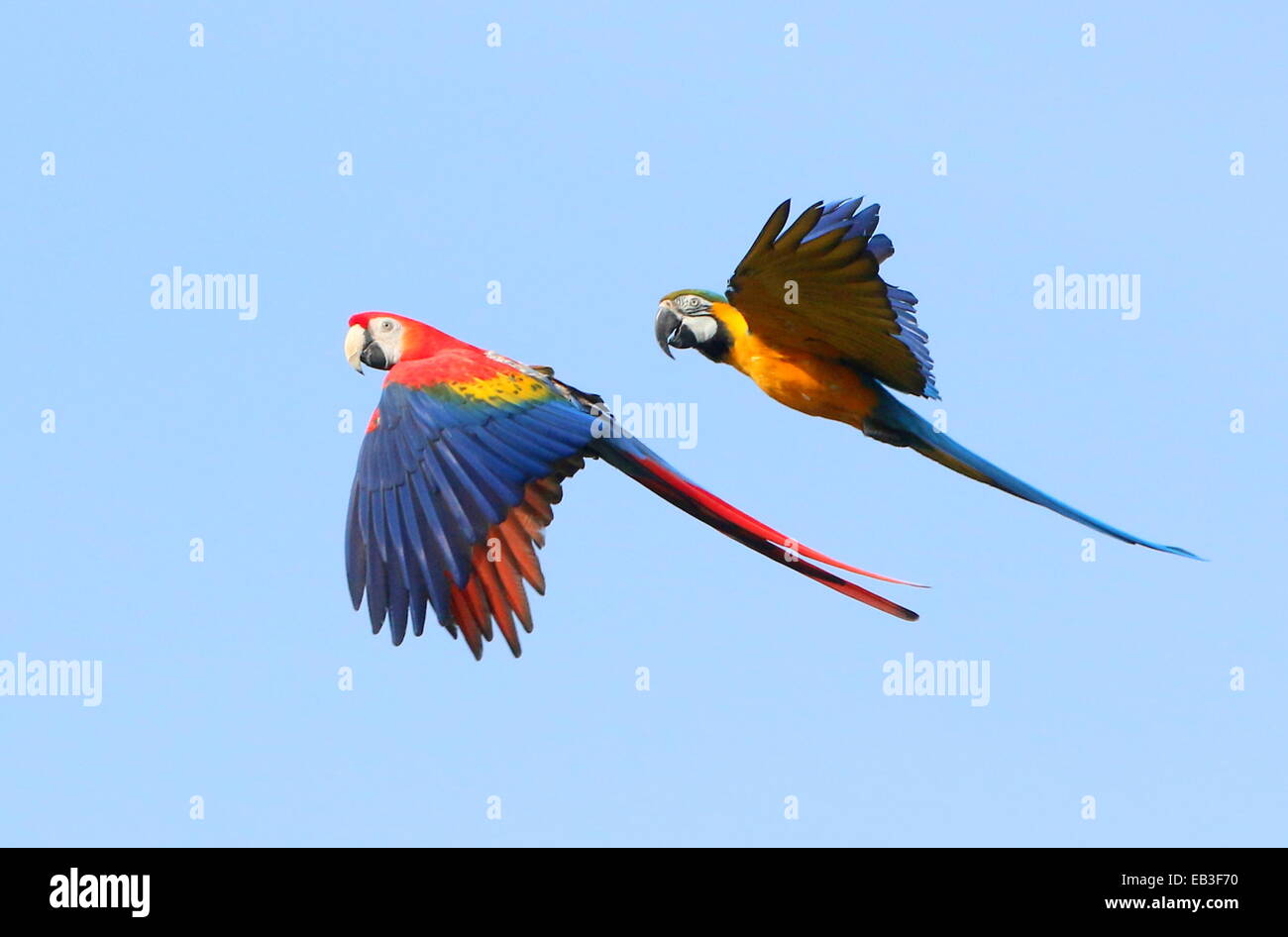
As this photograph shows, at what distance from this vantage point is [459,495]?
6371 millimetres

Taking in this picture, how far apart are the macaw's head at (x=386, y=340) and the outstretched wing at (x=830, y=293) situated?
4.65ft

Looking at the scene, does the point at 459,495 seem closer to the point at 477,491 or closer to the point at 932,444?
the point at 477,491

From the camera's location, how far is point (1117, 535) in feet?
23.9

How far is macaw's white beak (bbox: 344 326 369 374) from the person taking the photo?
7.66m

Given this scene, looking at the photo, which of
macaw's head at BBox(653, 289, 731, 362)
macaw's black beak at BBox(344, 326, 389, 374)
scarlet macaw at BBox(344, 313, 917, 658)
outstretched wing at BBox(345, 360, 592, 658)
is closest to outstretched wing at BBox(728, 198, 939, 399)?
macaw's head at BBox(653, 289, 731, 362)

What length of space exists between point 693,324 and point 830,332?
3.32 feet

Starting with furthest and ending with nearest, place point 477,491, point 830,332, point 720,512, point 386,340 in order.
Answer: point 386,340 → point 830,332 → point 720,512 → point 477,491

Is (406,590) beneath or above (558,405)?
beneath

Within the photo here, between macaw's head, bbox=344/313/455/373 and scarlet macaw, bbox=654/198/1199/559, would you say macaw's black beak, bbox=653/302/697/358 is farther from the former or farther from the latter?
macaw's head, bbox=344/313/455/373

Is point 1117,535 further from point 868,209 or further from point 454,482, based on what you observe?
point 454,482

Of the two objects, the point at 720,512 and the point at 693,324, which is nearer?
the point at 720,512

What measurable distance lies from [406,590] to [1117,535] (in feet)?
10.7

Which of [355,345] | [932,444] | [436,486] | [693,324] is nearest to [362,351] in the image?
[355,345]
